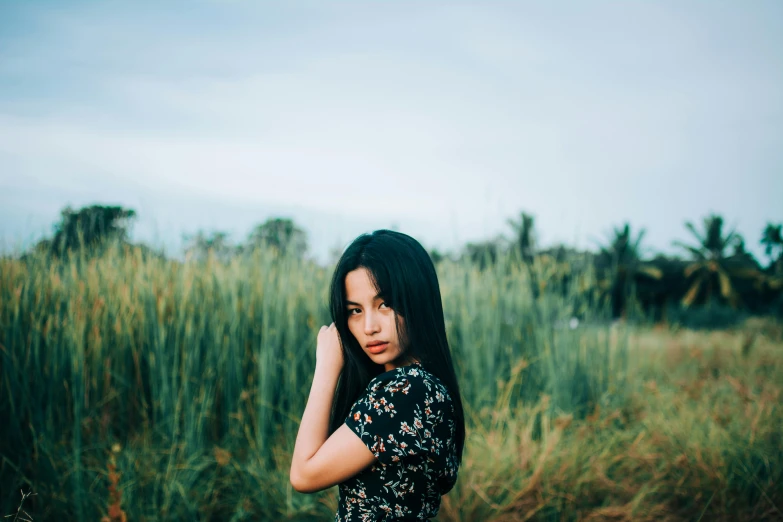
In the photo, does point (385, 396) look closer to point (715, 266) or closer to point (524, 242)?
point (524, 242)

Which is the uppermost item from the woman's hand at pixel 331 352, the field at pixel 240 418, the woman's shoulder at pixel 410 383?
the woman's hand at pixel 331 352

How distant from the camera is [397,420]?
1.09 m

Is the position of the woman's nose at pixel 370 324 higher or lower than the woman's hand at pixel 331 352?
higher

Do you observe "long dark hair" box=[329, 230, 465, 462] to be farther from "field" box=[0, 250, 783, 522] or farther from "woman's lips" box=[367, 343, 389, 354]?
"field" box=[0, 250, 783, 522]

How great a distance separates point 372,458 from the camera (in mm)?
1102

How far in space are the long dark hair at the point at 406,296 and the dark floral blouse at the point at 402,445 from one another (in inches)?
2.7

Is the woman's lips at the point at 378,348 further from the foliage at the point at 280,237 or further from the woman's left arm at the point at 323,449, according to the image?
the foliage at the point at 280,237

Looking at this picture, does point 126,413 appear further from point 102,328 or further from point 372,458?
point 372,458

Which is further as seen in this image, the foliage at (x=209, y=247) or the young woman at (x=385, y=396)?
the foliage at (x=209, y=247)

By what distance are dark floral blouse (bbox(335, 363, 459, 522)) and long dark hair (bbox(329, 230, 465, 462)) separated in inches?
2.7

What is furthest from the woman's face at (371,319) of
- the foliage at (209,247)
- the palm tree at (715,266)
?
the palm tree at (715,266)

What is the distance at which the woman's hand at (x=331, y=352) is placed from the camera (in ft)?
4.06

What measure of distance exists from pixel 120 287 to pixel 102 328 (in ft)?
1.10

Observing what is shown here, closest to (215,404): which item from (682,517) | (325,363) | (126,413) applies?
(126,413)
